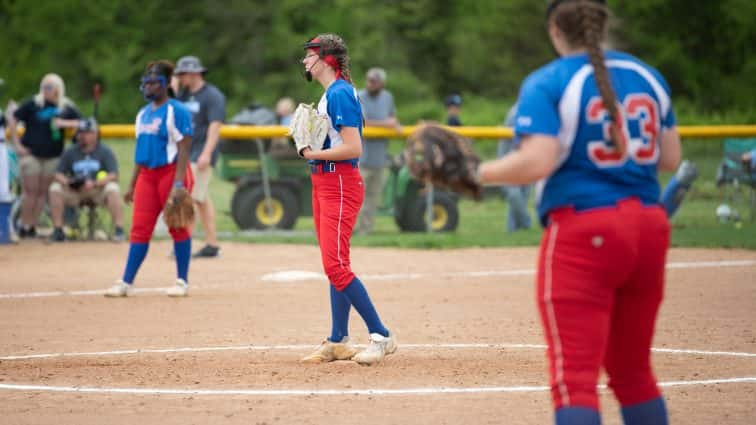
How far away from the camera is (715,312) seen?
10516 mm

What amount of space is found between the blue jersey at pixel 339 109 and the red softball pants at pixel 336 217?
145 millimetres

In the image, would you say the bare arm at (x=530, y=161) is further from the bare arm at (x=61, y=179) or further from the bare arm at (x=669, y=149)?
the bare arm at (x=61, y=179)

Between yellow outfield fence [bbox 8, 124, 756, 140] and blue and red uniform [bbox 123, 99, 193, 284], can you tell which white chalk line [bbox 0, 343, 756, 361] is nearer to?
blue and red uniform [bbox 123, 99, 193, 284]

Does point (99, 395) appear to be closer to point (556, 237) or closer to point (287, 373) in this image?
point (287, 373)

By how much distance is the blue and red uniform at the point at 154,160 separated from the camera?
11.0 m

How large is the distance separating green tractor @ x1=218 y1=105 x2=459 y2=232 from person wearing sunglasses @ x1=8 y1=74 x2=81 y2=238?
2368mm

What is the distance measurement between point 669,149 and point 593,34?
24.8 inches

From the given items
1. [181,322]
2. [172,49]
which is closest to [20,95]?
[172,49]

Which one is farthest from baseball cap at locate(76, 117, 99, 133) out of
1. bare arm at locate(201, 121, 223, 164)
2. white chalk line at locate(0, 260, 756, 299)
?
white chalk line at locate(0, 260, 756, 299)

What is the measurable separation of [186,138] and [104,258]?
15.2 feet

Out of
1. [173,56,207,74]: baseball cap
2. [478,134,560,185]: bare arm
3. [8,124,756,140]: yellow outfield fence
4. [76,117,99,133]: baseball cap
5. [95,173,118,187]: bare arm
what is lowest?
[95,173,118,187]: bare arm

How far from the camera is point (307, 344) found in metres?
8.93

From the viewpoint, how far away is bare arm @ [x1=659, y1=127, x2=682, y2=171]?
16.0 feet

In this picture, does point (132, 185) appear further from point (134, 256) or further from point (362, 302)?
point (362, 302)
